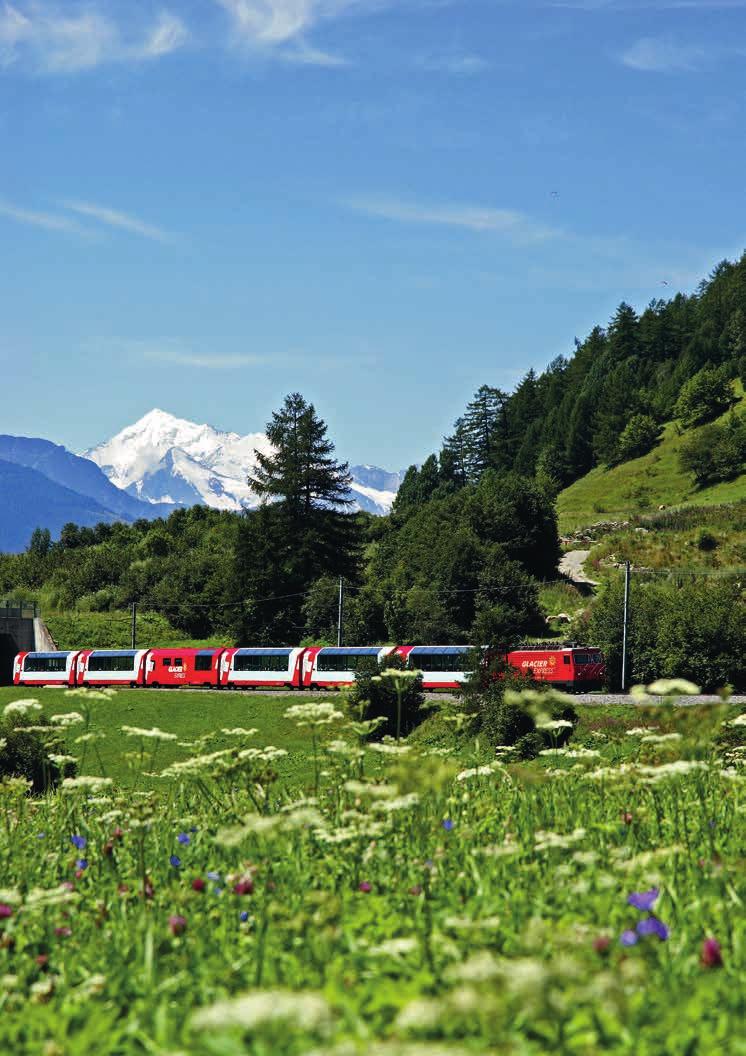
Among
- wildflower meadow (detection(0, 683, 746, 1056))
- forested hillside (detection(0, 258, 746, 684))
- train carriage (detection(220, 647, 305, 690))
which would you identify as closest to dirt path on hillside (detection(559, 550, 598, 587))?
forested hillside (detection(0, 258, 746, 684))

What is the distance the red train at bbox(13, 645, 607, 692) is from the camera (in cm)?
5162

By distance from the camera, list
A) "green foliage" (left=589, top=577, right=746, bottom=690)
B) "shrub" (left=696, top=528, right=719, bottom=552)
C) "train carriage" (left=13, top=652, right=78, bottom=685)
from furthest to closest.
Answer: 1. "shrub" (left=696, top=528, right=719, bottom=552)
2. "train carriage" (left=13, top=652, right=78, bottom=685)
3. "green foliage" (left=589, top=577, right=746, bottom=690)

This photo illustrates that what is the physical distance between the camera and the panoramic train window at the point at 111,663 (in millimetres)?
66938

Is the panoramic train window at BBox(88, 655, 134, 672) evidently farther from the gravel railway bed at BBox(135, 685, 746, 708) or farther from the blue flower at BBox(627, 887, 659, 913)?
the blue flower at BBox(627, 887, 659, 913)

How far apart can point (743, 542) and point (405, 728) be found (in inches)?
2253

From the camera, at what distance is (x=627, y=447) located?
14888 centimetres

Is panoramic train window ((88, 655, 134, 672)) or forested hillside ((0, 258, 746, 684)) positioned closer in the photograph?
panoramic train window ((88, 655, 134, 672))

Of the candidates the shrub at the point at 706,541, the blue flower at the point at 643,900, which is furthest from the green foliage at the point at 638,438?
the blue flower at the point at 643,900

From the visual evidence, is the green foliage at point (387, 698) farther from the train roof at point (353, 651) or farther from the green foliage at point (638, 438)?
the green foliage at point (638, 438)

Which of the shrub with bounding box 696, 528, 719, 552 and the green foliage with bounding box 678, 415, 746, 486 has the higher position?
the green foliage with bounding box 678, 415, 746, 486

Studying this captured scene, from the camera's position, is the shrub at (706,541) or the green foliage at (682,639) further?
the shrub at (706,541)

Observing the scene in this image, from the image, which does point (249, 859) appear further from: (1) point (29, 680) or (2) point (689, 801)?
(1) point (29, 680)

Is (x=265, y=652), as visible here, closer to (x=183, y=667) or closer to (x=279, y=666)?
(x=279, y=666)

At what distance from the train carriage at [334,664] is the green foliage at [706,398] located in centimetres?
9803
